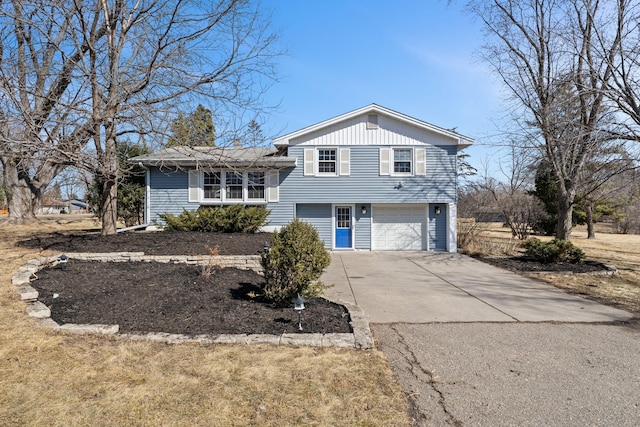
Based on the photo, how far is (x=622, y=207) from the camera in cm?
2753

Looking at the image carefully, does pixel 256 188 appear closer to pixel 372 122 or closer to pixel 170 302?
pixel 372 122

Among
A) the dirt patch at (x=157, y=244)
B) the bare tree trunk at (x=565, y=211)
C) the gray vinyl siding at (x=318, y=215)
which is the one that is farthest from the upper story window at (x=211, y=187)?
the bare tree trunk at (x=565, y=211)

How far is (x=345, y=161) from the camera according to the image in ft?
49.2

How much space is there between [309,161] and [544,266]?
9120 millimetres

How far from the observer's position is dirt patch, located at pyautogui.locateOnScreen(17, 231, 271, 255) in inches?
335

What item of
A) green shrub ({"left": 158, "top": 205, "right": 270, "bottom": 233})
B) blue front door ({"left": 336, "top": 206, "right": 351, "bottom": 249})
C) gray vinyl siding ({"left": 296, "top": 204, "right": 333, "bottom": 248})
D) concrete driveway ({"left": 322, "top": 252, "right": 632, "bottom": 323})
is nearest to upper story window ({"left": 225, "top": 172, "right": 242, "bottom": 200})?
green shrub ({"left": 158, "top": 205, "right": 270, "bottom": 233})

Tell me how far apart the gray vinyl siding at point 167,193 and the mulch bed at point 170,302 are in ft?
24.9

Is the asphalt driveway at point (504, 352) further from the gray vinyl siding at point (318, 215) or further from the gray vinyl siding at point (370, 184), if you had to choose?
the gray vinyl siding at point (318, 215)

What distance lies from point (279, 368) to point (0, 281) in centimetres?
559

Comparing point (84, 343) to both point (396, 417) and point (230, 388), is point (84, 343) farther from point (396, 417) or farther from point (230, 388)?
point (396, 417)

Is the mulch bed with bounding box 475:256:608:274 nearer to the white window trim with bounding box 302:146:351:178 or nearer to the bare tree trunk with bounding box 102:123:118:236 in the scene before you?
the white window trim with bounding box 302:146:351:178

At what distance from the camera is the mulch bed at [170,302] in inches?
179

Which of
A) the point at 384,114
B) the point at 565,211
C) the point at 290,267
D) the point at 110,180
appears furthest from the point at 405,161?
the point at 290,267

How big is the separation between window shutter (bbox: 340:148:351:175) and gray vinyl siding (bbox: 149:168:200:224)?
21.0 ft
